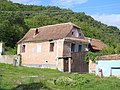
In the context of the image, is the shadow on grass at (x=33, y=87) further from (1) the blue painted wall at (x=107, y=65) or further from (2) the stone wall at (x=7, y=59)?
(2) the stone wall at (x=7, y=59)

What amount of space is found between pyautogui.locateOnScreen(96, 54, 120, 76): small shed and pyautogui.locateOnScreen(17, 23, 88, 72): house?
443 inches

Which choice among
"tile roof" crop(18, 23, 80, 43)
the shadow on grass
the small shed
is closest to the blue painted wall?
the small shed

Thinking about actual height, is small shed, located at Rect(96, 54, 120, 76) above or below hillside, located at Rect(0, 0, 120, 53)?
below

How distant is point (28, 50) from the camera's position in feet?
168

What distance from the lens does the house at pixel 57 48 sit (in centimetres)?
4491

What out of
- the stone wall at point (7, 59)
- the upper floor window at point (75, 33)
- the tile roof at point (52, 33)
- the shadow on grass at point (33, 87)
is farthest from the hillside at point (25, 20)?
the shadow on grass at point (33, 87)

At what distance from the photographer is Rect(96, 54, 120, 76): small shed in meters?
31.8

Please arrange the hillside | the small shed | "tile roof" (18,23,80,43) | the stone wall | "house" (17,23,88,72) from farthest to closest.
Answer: the hillside, the stone wall, "tile roof" (18,23,80,43), "house" (17,23,88,72), the small shed

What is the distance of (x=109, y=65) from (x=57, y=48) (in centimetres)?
1470

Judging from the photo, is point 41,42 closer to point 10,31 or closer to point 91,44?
point 91,44

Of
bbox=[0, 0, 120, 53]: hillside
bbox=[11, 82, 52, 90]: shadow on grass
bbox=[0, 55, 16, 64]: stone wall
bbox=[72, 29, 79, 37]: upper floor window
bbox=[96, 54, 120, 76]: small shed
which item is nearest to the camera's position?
bbox=[11, 82, 52, 90]: shadow on grass

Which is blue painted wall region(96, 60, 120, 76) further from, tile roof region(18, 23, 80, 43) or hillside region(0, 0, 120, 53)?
tile roof region(18, 23, 80, 43)

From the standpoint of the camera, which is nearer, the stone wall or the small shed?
the small shed

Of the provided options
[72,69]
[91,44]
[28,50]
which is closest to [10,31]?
[28,50]
